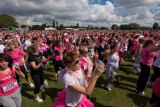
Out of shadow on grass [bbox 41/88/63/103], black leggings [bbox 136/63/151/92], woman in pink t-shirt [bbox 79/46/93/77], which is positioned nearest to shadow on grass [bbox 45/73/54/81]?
shadow on grass [bbox 41/88/63/103]

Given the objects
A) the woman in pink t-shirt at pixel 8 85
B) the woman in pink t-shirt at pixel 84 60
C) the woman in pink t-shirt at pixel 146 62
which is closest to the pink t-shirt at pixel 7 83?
the woman in pink t-shirt at pixel 8 85

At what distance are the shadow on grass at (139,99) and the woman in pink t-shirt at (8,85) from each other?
3.85 m

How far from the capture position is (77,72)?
171cm

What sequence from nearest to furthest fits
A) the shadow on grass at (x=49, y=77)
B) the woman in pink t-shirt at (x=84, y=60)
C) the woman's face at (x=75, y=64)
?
the woman's face at (x=75, y=64)
the woman in pink t-shirt at (x=84, y=60)
the shadow on grass at (x=49, y=77)

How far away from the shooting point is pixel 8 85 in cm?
209

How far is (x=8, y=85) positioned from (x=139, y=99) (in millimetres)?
4354

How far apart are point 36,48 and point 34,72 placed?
2.74 ft

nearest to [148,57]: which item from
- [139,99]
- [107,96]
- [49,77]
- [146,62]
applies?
[146,62]

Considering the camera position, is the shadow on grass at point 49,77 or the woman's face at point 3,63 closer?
the woman's face at point 3,63

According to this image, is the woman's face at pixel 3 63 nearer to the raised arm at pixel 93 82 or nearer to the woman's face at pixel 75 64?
the woman's face at pixel 75 64

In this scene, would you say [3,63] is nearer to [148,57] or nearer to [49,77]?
[49,77]

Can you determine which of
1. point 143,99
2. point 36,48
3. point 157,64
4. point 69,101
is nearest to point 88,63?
point 69,101

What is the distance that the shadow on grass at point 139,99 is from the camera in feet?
10.5

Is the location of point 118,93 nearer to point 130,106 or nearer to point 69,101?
point 130,106
